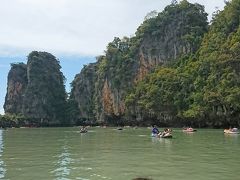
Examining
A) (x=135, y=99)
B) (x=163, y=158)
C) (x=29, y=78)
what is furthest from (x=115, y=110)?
(x=163, y=158)

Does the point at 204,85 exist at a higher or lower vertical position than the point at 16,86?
lower

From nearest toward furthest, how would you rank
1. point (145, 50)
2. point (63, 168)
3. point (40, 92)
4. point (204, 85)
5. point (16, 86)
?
point (63, 168) < point (204, 85) < point (145, 50) < point (40, 92) < point (16, 86)

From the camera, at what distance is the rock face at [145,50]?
310 feet

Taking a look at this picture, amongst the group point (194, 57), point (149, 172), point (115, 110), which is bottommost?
point (149, 172)

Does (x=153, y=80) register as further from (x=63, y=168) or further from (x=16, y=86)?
(x=63, y=168)

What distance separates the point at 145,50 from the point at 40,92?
4151cm

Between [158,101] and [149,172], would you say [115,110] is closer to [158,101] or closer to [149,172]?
[158,101]

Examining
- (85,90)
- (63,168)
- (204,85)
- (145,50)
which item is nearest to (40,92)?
(85,90)

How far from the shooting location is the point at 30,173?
1703 cm

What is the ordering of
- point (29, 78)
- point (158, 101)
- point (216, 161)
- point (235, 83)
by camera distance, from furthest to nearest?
point (29, 78), point (158, 101), point (235, 83), point (216, 161)

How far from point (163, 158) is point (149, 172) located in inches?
207

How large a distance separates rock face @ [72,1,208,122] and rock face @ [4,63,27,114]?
34614mm

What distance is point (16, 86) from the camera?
453 feet

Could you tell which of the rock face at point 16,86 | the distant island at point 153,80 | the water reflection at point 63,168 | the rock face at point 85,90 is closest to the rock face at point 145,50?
the distant island at point 153,80
